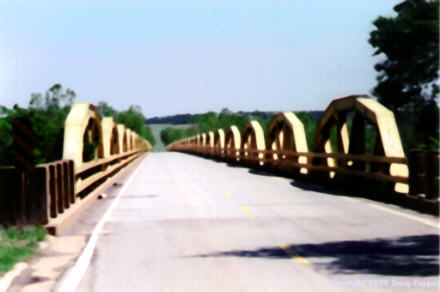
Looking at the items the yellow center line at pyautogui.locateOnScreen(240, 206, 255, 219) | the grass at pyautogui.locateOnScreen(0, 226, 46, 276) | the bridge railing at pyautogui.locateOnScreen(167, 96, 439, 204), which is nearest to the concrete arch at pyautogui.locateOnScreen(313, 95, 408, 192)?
the bridge railing at pyautogui.locateOnScreen(167, 96, 439, 204)

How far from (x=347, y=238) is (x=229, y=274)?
10.5 feet

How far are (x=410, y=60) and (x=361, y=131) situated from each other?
28.8 meters

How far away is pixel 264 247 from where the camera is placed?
961 centimetres

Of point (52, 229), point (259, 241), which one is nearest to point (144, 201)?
point (52, 229)

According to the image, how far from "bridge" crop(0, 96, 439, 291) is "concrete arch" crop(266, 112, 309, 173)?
2.89 metres

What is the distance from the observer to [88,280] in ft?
25.0

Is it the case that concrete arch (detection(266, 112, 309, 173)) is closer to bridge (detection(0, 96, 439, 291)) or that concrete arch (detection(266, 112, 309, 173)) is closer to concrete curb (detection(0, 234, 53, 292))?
bridge (detection(0, 96, 439, 291))

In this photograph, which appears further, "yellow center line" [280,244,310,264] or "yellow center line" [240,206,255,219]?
"yellow center line" [240,206,255,219]

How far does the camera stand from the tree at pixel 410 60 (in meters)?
44.4

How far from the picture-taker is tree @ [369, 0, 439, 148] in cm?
4438

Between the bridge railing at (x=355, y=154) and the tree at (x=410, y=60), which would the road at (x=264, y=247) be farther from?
the tree at (x=410, y=60)

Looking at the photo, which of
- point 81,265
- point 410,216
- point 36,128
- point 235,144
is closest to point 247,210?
point 410,216

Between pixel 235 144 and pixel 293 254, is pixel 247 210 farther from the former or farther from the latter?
pixel 235 144

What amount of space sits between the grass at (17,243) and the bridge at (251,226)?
0.30 metres
